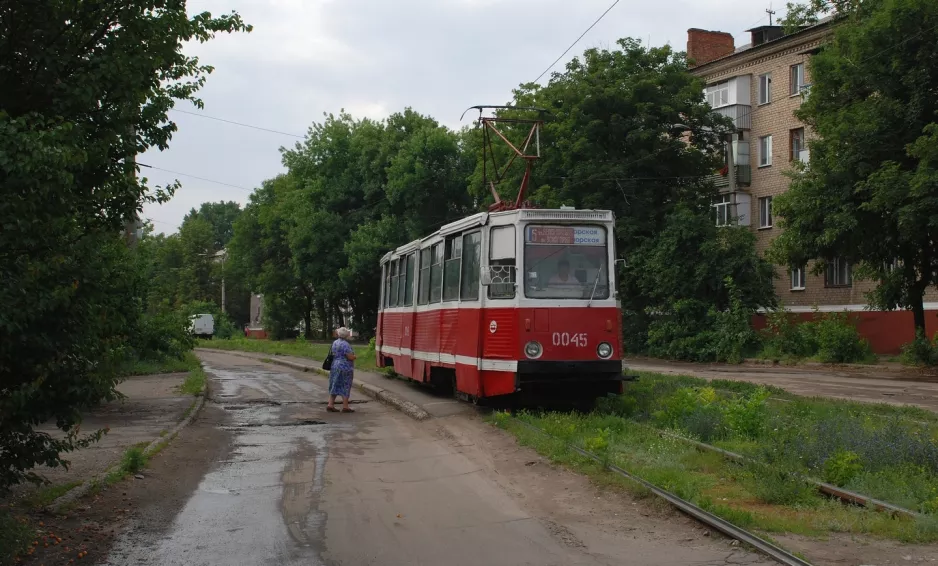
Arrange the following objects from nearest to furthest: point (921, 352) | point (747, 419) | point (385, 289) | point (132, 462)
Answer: point (132, 462) → point (747, 419) → point (385, 289) → point (921, 352)

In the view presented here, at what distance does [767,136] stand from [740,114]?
158 centimetres

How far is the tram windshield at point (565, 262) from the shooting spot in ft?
44.3

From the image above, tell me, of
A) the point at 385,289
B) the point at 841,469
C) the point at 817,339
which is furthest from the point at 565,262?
the point at 817,339

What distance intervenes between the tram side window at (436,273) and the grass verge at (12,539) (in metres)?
10.7

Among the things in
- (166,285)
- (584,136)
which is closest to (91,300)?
(166,285)

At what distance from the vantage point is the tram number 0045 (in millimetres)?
13203

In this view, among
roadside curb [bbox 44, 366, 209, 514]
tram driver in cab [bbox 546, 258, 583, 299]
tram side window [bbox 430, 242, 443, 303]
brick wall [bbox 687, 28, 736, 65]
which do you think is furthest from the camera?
brick wall [bbox 687, 28, 736, 65]

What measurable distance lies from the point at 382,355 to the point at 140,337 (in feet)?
25.9

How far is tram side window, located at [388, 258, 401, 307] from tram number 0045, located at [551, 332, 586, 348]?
8.40 metres

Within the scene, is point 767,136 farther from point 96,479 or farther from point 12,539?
point 12,539

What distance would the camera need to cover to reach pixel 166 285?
1908 centimetres

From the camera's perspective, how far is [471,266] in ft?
48.5

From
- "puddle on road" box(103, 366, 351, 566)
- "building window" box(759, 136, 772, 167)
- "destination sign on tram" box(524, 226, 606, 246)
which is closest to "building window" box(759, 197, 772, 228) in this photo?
"building window" box(759, 136, 772, 167)

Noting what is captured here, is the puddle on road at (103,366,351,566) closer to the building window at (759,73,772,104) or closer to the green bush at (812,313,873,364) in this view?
the green bush at (812,313,873,364)
